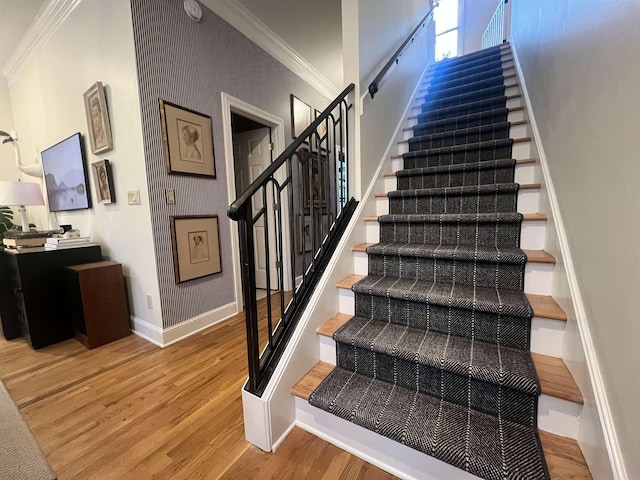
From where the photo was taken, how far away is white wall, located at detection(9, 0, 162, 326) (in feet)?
6.15

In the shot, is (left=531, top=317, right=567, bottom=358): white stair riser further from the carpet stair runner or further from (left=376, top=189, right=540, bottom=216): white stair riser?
(left=376, top=189, right=540, bottom=216): white stair riser

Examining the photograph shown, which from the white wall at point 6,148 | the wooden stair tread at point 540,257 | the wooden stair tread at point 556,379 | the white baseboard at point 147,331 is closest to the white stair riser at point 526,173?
the wooden stair tread at point 540,257

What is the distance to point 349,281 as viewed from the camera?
1487mm

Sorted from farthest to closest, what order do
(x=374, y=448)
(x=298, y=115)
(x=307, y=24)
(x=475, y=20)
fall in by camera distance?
(x=475, y=20) < (x=298, y=115) < (x=307, y=24) < (x=374, y=448)

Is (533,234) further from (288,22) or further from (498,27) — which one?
(498,27)

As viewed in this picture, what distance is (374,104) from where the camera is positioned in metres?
1.95

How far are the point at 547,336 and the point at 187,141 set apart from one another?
248 cm

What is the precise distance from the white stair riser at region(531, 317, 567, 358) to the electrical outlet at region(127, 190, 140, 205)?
2.47 meters

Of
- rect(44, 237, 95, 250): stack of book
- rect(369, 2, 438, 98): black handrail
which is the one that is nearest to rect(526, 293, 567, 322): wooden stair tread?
rect(369, 2, 438, 98): black handrail

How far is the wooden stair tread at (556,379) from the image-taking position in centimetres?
82

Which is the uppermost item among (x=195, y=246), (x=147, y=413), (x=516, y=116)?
(x=516, y=116)

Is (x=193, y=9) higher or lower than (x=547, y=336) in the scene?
higher

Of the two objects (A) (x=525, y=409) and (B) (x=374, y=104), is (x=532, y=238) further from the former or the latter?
(B) (x=374, y=104)

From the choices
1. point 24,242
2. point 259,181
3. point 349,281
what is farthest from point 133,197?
point 349,281
